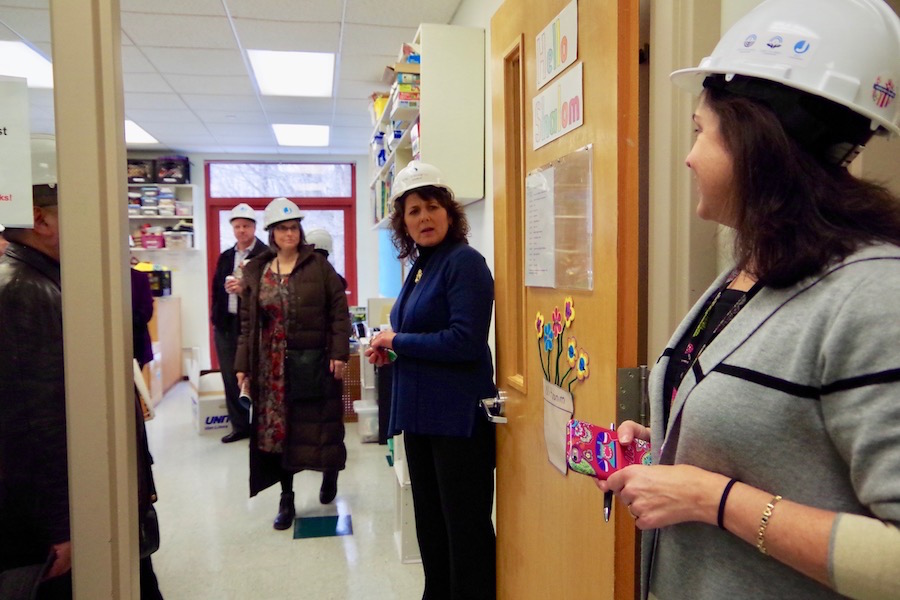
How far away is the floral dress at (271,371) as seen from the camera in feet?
8.88

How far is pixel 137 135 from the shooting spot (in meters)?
5.76

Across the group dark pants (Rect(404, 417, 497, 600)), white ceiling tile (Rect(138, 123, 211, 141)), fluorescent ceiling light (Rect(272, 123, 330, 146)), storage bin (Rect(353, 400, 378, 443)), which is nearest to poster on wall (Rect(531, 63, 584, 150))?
dark pants (Rect(404, 417, 497, 600))

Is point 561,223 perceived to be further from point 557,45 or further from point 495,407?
point 495,407

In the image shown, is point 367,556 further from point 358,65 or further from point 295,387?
point 358,65

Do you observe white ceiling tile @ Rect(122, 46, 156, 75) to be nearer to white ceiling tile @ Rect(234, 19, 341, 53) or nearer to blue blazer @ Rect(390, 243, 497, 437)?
white ceiling tile @ Rect(234, 19, 341, 53)

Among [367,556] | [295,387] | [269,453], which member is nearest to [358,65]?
[295,387]

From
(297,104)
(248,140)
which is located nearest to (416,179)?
(297,104)

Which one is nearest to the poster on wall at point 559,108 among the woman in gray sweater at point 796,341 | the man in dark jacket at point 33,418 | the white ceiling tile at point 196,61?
the woman in gray sweater at point 796,341

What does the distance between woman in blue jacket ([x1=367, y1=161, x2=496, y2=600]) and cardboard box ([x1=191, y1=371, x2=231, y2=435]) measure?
2.95 metres

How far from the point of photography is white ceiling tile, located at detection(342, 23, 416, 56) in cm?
334

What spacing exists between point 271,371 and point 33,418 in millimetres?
1794

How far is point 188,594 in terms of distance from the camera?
90.1 inches

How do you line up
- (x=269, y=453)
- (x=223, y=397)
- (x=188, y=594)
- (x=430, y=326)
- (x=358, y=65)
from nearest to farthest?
(x=430, y=326) → (x=188, y=594) → (x=269, y=453) → (x=358, y=65) → (x=223, y=397)

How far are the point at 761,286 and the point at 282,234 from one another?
2439 millimetres
